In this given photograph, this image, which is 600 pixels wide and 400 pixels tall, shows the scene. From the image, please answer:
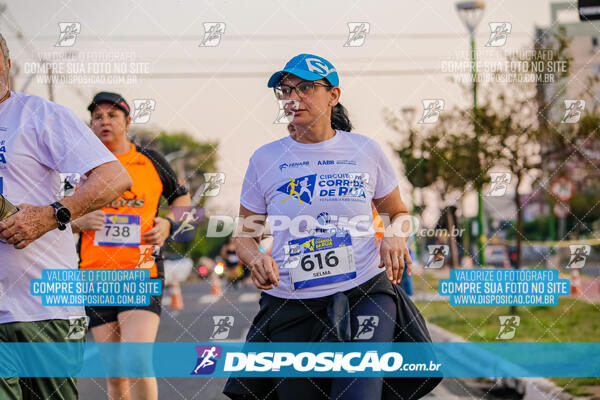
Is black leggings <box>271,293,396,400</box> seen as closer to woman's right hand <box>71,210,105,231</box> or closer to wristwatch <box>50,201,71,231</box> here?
wristwatch <box>50,201,71,231</box>

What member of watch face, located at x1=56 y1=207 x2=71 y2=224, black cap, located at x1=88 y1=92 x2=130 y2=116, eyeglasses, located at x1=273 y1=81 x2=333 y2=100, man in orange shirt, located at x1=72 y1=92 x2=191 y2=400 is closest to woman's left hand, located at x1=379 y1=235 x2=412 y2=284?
eyeglasses, located at x1=273 y1=81 x2=333 y2=100

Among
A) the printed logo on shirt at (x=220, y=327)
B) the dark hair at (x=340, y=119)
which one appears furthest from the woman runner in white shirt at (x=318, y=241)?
the printed logo on shirt at (x=220, y=327)

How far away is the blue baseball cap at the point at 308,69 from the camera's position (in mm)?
3938

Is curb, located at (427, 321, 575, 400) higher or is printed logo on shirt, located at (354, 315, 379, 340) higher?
printed logo on shirt, located at (354, 315, 379, 340)

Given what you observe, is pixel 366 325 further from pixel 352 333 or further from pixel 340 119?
pixel 340 119

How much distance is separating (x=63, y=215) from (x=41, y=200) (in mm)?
186

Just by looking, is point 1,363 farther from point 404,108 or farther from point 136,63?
point 404,108

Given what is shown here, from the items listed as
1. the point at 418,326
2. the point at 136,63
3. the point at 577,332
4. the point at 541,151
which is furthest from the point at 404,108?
the point at 418,326

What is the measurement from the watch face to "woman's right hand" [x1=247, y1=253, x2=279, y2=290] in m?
0.84

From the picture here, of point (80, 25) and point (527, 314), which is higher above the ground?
point (80, 25)

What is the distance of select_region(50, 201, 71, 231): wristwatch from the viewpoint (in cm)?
321

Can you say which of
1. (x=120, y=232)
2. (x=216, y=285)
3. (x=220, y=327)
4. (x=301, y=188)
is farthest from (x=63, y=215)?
(x=216, y=285)

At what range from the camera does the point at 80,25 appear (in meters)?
6.49

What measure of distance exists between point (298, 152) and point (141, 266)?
1857mm
